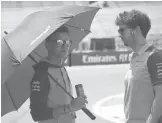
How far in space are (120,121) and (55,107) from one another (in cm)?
218

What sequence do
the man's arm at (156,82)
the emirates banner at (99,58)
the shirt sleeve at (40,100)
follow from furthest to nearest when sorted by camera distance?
the emirates banner at (99,58), the shirt sleeve at (40,100), the man's arm at (156,82)

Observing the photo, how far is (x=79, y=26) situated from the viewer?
9.55ft

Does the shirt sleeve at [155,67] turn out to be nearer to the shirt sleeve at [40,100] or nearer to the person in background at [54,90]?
the person in background at [54,90]

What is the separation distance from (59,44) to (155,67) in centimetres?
75

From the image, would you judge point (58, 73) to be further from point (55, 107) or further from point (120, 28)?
point (120, 28)

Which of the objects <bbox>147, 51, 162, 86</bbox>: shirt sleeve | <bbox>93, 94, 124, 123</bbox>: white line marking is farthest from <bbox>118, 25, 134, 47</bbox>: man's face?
<bbox>93, 94, 124, 123</bbox>: white line marking

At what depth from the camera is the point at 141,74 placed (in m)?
1.97

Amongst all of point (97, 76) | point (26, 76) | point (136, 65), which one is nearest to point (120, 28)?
point (136, 65)

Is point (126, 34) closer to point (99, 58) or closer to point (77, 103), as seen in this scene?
point (77, 103)

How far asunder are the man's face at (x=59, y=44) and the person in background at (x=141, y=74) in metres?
0.43

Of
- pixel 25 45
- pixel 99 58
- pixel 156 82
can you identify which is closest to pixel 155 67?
pixel 156 82

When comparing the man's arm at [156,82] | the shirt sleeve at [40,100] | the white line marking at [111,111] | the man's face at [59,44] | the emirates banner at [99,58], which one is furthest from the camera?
the emirates banner at [99,58]

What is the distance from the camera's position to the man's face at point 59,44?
2213 millimetres

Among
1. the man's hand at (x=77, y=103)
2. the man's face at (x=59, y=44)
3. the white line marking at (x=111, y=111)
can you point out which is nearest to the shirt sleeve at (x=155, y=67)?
the man's hand at (x=77, y=103)
